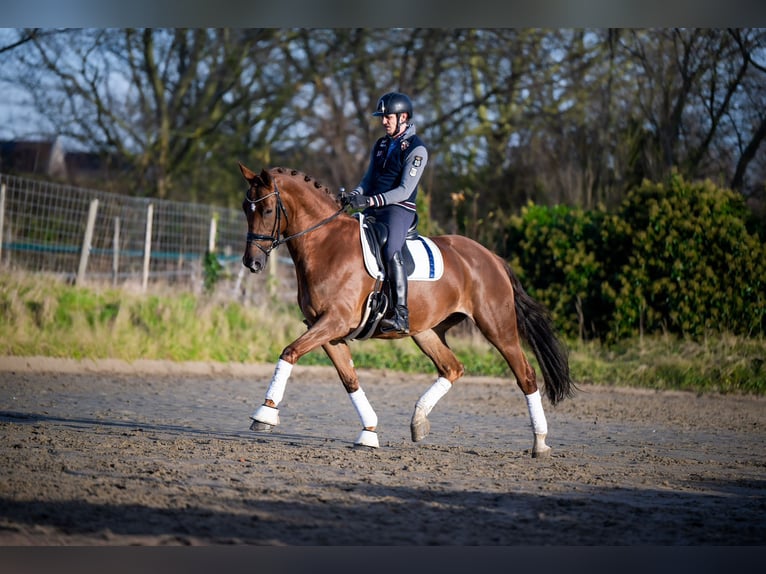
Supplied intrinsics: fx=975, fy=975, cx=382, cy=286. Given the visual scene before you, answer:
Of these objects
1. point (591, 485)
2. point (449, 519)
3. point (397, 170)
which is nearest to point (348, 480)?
point (449, 519)

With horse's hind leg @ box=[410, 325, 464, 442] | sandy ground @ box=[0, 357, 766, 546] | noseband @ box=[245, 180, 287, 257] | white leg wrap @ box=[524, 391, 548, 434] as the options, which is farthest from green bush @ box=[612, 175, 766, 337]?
noseband @ box=[245, 180, 287, 257]

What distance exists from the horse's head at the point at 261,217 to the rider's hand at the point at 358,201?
0.58 metres

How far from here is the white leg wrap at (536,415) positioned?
26.2 ft

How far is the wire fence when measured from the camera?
17375mm

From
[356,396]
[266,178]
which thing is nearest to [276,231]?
[266,178]

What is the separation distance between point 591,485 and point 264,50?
22.0m

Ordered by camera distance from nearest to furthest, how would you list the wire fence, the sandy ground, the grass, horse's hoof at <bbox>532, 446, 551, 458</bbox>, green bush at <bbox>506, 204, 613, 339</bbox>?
the sandy ground, horse's hoof at <bbox>532, 446, 551, 458</bbox>, the grass, green bush at <bbox>506, 204, 613, 339</bbox>, the wire fence

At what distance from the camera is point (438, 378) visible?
336 inches

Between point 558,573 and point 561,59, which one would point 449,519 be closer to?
point 558,573

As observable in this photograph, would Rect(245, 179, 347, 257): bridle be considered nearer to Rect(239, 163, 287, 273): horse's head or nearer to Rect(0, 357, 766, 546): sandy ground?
Rect(239, 163, 287, 273): horse's head

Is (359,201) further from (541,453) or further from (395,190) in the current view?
(541,453)

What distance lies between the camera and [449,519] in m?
5.53

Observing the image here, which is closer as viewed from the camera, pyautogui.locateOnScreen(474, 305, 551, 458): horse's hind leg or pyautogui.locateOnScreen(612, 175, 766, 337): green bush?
pyautogui.locateOnScreen(474, 305, 551, 458): horse's hind leg
